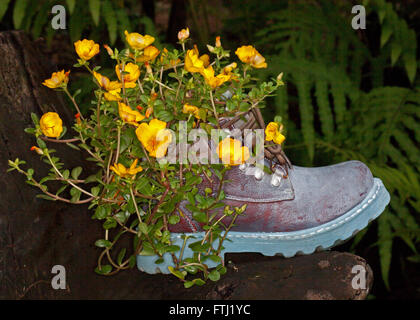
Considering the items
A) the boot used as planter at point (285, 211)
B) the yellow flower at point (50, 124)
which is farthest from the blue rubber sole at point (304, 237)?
the yellow flower at point (50, 124)

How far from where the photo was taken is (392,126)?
6.66 ft

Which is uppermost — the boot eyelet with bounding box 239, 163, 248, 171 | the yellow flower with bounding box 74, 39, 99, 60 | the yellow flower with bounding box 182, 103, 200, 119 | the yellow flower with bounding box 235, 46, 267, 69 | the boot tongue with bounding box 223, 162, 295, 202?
the yellow flower with bounding box 74, 39, 99, 60

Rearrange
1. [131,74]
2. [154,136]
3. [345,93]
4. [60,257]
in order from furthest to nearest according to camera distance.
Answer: [345,93] → [60,257] → [131,74] → [154,136]

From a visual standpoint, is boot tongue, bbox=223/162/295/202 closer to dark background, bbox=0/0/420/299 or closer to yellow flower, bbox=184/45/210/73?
yellow flower, bbox=184/45/210/73

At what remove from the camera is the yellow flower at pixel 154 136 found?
3.26 ft

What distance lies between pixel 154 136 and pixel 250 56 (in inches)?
12.3

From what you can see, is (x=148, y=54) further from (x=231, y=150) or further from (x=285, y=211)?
(x=285, y=211)

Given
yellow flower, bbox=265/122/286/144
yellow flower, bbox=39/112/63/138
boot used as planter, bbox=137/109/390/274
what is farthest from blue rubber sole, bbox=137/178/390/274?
yellow flower, bbox=39/112/63/138

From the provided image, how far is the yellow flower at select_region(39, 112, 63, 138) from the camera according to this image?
109 centimetres

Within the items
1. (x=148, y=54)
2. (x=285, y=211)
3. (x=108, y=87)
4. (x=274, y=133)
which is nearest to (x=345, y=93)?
(x=285, y=211)

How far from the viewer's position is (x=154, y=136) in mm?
998

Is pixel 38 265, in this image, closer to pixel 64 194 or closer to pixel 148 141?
pixel 64 194

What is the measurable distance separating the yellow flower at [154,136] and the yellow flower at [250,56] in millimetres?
271

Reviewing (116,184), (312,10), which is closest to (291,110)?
(312,10)
